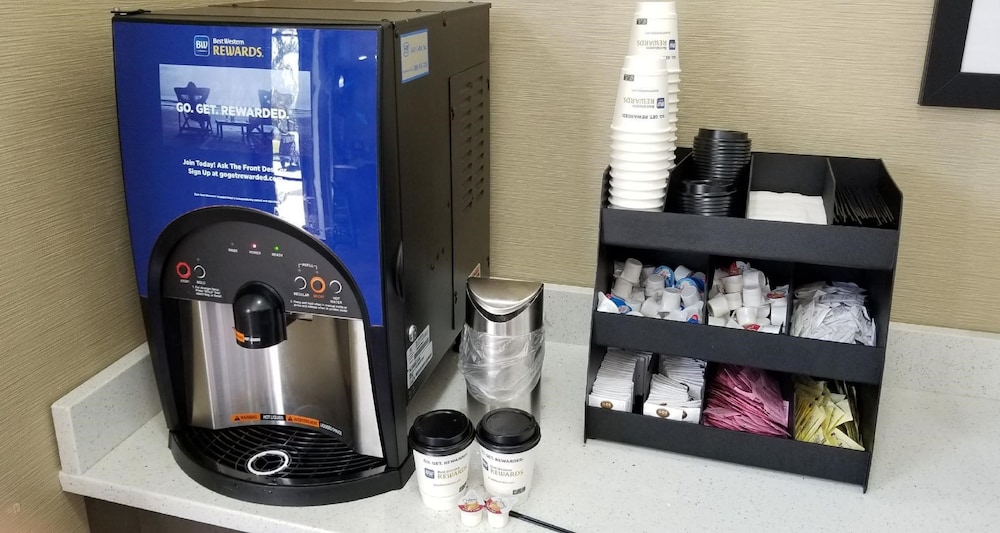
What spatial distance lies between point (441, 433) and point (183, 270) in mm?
365

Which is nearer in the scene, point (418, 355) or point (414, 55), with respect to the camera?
point (414, 55)

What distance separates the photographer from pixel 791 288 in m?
1.03

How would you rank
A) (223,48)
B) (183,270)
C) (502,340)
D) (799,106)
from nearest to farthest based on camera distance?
(223,48)
(183,270)
(502,340)
(799,106)

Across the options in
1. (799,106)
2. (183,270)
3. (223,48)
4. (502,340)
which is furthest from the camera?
(799,106)

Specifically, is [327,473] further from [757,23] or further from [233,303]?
[757,23]

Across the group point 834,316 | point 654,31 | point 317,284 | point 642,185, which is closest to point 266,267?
point 317,284

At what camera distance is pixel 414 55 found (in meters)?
0.91

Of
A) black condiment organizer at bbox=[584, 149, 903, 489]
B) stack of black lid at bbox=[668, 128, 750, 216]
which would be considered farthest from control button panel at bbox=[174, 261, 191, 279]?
stack of black lid at bbox=[668, 128, 750, 216]

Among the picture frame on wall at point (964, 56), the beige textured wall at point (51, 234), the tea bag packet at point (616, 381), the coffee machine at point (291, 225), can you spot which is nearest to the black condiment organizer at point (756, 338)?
→ the tea bag packet at point (616, 381)

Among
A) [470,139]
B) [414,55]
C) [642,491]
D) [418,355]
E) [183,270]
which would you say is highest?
[414,55]

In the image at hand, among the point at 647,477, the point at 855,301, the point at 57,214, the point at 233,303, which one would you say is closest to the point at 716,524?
the point at 647,477

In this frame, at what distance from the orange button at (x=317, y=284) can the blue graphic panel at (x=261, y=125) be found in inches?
1.7

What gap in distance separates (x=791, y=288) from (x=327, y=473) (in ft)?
2.04

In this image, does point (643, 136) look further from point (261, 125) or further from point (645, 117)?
point (261, 125)
